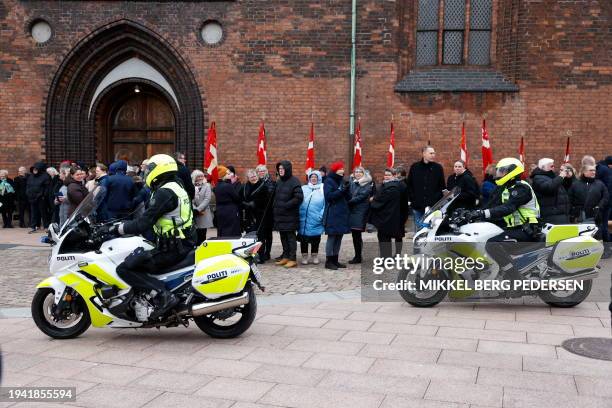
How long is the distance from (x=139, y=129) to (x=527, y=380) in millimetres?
14626

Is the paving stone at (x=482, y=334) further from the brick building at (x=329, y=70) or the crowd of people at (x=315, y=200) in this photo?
the brick building at (x=329, y=70)

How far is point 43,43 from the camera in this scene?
16.4 metres

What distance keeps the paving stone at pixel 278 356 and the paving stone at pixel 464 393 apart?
1.17 metres

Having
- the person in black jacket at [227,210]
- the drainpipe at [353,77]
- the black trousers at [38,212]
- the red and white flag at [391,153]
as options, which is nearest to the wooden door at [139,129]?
the black trousers at [38,212]

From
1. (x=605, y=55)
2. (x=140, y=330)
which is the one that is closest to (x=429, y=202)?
(x=140, y=330)

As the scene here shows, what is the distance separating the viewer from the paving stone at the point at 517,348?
5.78 m

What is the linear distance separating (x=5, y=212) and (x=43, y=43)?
431 centimetres

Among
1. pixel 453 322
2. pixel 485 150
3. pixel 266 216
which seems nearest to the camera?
pixel 453 322

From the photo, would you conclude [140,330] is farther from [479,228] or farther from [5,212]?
[5,212]

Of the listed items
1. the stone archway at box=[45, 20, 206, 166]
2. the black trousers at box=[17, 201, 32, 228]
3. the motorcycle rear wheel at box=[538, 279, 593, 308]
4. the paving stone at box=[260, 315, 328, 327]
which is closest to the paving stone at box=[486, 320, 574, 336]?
the motorcycle rear wheel at box=[538, 279, 593, 308]

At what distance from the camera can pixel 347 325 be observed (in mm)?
6785

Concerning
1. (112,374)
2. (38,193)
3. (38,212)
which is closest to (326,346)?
(112,374)

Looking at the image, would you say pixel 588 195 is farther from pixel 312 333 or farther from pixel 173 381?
pixel 173 381

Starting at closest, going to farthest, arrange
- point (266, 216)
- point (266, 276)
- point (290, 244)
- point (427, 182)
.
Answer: point (266, 276)
point (290, 244)
point (427, 182)
point (266, 216)
